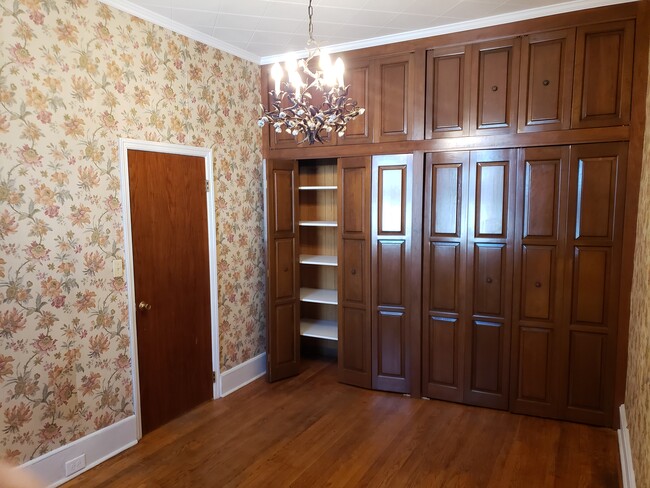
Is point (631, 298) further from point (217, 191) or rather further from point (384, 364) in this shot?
point (217, 191)

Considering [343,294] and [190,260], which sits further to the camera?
[343,294]

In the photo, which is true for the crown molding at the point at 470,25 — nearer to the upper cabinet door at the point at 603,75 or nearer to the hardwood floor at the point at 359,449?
the upper cabinet door at the point at 603,75

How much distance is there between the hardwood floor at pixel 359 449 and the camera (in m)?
2.58

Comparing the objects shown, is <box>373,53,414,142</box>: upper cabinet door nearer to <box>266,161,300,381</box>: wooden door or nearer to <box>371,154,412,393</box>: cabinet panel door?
<box>371,154,412,393</box>: cabinet panel door

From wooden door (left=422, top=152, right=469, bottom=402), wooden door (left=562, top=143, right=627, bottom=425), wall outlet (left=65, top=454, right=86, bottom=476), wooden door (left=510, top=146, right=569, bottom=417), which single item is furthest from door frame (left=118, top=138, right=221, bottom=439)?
wooden door (left=562, top=143, right=627, bottom=425)

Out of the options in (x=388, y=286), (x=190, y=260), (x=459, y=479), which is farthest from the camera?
(x=388, y=286)

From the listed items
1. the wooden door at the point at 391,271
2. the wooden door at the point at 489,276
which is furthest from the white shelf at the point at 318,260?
the wooden door at the point at 489,276

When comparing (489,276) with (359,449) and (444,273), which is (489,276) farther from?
(359,449)

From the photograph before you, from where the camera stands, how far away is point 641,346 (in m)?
2.29

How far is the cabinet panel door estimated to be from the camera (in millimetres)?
3525

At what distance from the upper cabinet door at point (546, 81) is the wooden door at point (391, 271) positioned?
91cm

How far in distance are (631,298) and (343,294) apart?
2.10 meters

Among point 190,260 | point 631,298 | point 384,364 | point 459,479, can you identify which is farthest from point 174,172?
point 631,298

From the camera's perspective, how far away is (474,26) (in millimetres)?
3186
